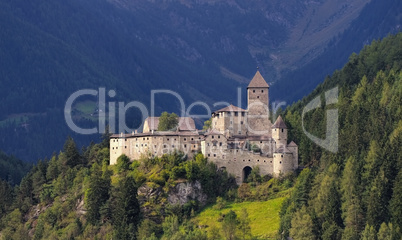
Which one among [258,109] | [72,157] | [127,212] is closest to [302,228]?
[127,212]

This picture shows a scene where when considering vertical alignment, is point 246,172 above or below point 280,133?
below

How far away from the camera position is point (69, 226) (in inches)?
4899

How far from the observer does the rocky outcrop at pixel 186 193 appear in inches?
4695

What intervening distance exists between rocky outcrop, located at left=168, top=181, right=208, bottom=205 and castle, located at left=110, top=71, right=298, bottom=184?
433 centimetres

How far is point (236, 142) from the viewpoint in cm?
12256

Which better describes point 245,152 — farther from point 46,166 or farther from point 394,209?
point 46,166

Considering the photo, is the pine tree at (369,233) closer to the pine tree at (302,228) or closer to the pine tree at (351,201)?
the pine tree at (351,201)

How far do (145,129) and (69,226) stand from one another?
66.3ft

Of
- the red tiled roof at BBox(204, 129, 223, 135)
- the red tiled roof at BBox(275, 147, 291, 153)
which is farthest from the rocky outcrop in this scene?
the red tiled roof at BBox(275, 147, 291, 153)

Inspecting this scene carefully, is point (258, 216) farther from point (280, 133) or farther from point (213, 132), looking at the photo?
point (213, 132)

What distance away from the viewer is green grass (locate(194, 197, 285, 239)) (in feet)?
364

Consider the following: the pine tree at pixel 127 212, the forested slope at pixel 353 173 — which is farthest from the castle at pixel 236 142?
the pine tree at pixel 127 212

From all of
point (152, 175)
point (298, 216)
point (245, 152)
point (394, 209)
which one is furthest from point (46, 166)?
point (394, 209)

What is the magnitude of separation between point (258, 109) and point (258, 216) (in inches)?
774
